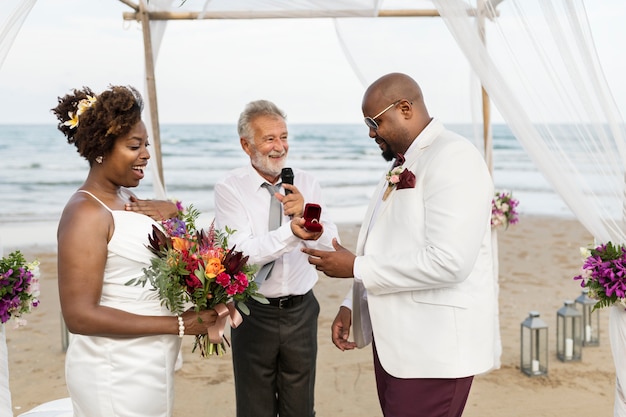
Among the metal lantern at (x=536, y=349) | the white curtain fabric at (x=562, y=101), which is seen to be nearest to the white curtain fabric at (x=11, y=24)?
the white curtain fabric at (x=562, y=101)

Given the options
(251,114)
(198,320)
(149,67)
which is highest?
(149,67)

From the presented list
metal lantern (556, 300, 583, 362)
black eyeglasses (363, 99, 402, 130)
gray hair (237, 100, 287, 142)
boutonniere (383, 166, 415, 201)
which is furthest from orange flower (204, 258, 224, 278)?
metal lantern (556, 300, 583, 362)

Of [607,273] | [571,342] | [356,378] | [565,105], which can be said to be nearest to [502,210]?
[571,342]

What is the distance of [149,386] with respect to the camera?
279 cm

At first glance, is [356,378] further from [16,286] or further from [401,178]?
[401,178]

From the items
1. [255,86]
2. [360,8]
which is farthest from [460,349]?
[255,86]

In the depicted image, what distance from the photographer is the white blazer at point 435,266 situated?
2660 millimetres

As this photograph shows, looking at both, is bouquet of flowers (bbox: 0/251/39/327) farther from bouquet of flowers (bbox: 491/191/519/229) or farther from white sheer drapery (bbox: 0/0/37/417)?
bouquet of flowers (bbox: 491/191/519/229)

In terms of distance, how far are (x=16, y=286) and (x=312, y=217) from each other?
1.77m

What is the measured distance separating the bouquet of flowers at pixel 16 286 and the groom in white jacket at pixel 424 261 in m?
1.76

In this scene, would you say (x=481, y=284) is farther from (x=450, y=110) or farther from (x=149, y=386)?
(x=450, y=110)

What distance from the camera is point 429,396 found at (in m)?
2.86

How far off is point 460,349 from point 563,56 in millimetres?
1747

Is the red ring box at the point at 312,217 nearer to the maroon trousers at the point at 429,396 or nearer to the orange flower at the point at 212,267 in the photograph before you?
the orange flower at the point at 212,267
